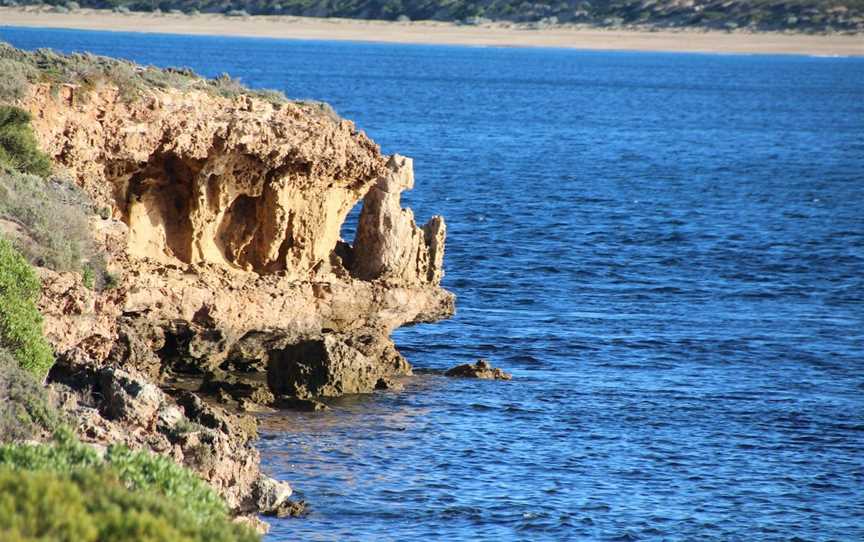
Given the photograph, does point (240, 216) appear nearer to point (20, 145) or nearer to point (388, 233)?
point (388, 233)

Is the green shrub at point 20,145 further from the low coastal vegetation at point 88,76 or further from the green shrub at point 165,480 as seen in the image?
the green shrub at point 165,480

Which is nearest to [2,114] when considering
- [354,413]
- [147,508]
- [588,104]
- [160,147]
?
[160,147]

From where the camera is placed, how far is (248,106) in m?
33.6

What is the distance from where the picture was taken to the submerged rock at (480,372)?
35.2m

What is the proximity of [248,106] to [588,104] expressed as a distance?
349ft

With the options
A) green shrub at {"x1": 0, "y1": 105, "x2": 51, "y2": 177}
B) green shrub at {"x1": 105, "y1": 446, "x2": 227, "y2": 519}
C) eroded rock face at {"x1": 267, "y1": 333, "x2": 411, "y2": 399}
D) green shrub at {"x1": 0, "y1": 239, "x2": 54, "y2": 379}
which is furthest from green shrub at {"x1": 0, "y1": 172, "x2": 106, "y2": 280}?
green shrub at {"x1": 105, "y1": 446, "x2": 227, "y2": 519}

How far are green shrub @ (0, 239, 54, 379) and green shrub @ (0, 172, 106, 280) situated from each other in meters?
1.68

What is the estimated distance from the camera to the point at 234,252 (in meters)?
34.6

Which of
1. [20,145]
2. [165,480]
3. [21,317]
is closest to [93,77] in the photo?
[20,145]

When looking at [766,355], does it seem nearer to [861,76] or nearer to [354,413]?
[354,413]

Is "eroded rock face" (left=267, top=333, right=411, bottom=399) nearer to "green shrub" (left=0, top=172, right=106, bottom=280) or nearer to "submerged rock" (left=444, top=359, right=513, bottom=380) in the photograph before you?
"submerged rock" (left=444, top=359, right=513, bottom=380)

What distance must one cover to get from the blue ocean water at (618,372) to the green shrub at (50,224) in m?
4.82

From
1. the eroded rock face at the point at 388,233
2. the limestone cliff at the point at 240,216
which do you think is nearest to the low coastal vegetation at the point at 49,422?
the limestone cliff at the point at 240,216

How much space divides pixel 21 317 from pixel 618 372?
16.9 m
